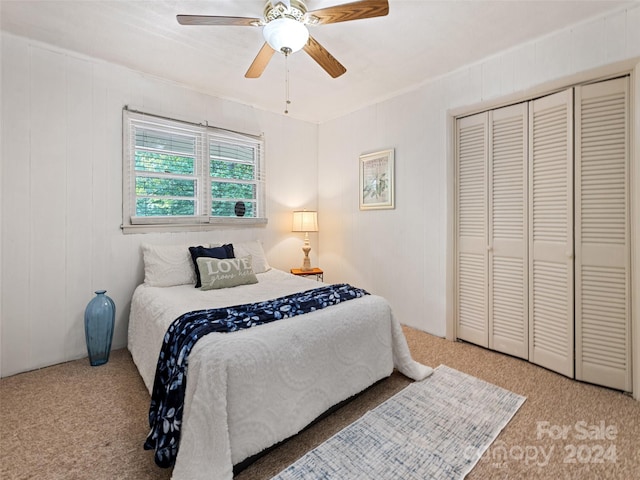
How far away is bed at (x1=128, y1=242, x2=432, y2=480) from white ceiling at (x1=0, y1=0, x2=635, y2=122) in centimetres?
197

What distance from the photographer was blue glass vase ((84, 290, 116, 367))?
2500 millimetres

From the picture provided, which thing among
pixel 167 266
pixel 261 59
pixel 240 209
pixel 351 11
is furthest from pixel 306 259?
pixel 351 11

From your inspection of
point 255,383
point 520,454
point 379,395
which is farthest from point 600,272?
point 255,383

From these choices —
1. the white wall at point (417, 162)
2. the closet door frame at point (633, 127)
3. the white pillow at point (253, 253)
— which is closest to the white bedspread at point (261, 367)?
the white pillow at point (253, 253)

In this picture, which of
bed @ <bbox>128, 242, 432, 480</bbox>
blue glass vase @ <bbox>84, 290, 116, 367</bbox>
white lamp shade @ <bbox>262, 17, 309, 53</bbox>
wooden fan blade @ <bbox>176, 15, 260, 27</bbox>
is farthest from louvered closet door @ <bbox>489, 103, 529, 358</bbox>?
blue glass vase @ <bbox>84, 290, 116, 367</bbox>

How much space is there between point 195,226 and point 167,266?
628mm

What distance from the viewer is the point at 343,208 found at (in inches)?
161

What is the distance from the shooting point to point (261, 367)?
1.51 meters

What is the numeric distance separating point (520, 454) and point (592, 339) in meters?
1.23

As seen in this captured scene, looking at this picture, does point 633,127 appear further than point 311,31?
No

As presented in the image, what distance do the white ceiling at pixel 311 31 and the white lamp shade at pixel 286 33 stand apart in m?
0.33

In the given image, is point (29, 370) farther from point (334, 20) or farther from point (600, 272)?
point (600, 272)

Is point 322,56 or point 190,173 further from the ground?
point 322,56

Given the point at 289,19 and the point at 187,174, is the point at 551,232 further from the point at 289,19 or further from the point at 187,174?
the point at 187,174
